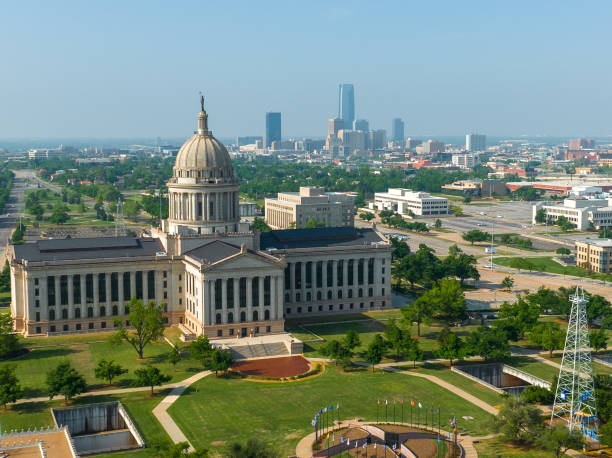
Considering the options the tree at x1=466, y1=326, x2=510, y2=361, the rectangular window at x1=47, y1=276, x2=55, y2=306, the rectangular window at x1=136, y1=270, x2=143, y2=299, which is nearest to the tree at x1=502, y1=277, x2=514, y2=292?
the tree at x1=466, y1=326, x2=510, y2=361

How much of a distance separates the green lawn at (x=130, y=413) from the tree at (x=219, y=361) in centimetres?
800

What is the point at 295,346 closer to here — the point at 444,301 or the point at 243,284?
the point at 243,284

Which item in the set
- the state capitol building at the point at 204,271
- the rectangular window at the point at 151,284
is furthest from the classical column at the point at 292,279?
the rectangular window at the point at 151,284

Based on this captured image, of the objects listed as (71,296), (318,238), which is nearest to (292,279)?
(318,238)

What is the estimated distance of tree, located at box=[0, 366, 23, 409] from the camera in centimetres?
8619

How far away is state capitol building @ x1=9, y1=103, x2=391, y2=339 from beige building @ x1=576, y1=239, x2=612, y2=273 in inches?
2509

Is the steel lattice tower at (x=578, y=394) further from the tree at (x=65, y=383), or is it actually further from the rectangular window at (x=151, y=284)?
the rectangular window at (x=151, y=284)

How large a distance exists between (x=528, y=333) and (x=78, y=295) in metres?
69.9

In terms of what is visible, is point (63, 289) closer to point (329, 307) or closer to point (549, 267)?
point (329, 307)

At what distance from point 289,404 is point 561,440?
100 ft

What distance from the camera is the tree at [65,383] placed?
8919 centimetres

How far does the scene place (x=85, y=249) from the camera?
414ft

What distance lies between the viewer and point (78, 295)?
12256cm

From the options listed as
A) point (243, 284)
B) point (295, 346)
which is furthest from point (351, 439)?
point (243, 284)
